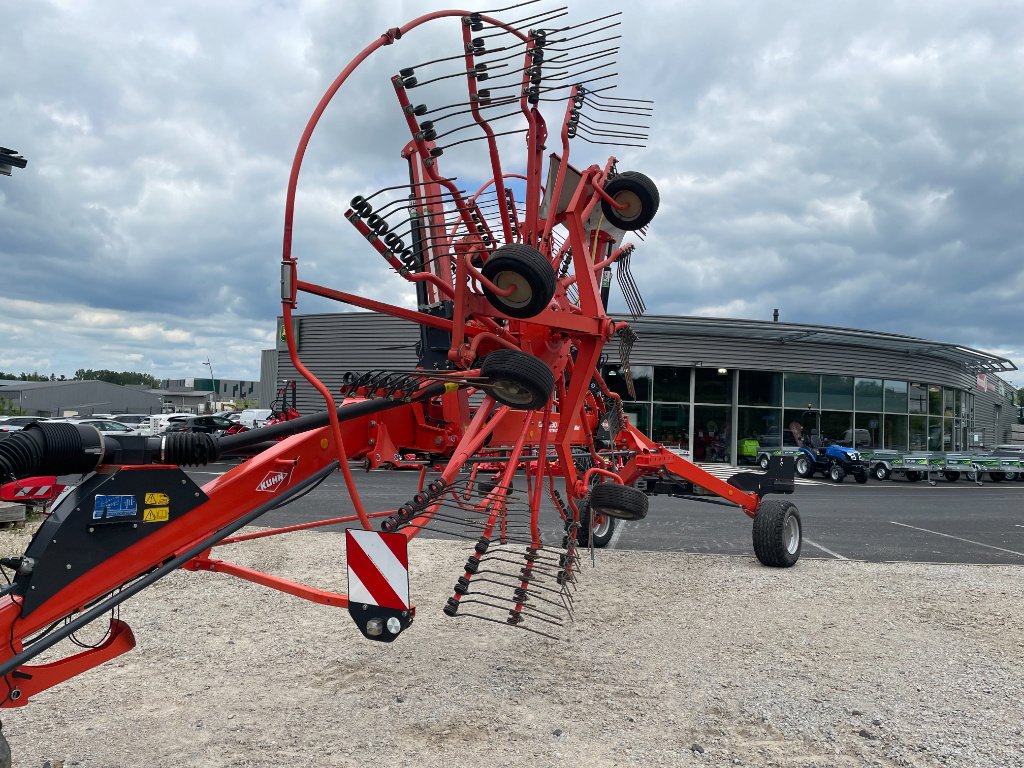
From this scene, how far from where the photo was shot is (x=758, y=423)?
27297mm

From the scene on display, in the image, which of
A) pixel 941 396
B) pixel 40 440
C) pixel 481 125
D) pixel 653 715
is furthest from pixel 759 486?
pixel 941 396

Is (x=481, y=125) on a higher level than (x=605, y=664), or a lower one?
higher

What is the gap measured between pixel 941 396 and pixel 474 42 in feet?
105

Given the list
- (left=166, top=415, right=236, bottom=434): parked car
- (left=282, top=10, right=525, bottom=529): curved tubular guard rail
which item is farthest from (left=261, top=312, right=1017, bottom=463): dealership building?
(left=282, top=10, right=525, bottom=529): curved tubular guard rail

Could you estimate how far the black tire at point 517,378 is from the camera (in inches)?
147

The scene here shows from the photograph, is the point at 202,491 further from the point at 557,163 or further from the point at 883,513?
the point at 883,513

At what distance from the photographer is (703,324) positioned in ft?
84.2

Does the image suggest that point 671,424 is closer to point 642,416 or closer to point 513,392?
point 642,416

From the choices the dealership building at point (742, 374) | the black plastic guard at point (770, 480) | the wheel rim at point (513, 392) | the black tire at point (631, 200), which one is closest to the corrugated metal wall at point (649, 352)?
the dealership building at point (742, 374)

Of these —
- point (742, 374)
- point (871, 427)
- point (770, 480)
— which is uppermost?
point (742, 374)

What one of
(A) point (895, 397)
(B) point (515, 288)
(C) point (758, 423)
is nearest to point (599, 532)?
(B) point (515, 288)

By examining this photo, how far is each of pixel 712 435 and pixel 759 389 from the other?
2336 mm

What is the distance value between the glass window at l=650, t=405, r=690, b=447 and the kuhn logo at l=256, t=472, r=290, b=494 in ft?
78.4

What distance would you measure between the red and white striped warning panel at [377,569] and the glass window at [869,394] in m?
28.0
